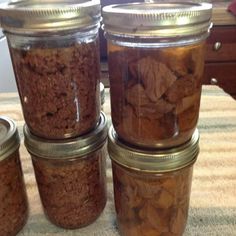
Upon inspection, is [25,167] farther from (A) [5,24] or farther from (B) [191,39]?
(B) [191,39]

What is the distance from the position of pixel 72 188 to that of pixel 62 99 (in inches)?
6.5

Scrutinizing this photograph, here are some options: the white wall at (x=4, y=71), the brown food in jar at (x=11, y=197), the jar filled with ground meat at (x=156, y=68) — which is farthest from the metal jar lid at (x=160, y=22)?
the white wall at (x=4, y=71)

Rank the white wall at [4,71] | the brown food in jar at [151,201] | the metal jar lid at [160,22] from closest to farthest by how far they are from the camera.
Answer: the metal jar lid at [160,22], the brown food in jar at [151,201], the white wall at [4,71]

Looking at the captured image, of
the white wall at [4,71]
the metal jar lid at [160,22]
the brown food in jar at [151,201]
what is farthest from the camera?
the white wall at [4,71]

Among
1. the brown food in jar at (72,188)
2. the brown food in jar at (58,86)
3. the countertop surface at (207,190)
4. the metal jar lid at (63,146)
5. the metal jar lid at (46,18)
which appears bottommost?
the countertop surface at (207,190)

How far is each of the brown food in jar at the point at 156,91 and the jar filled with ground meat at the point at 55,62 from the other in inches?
1.8

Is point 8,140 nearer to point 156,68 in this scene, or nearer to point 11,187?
point 11,187

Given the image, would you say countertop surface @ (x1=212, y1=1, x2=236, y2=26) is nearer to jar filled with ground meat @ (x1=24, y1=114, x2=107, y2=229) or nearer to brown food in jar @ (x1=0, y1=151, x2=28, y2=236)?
jar filled with ground meat @ (x1=24, y1=114, x2=107, y2=229)

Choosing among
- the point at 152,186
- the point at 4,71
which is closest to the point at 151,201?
the point at 152,186

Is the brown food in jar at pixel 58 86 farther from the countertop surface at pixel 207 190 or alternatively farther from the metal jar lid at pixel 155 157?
the countertop surface at pixel 207 190

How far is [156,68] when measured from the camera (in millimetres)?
395

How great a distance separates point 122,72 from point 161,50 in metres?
0.06

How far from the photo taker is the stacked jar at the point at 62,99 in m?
0.43

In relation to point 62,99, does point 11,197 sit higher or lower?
lower
